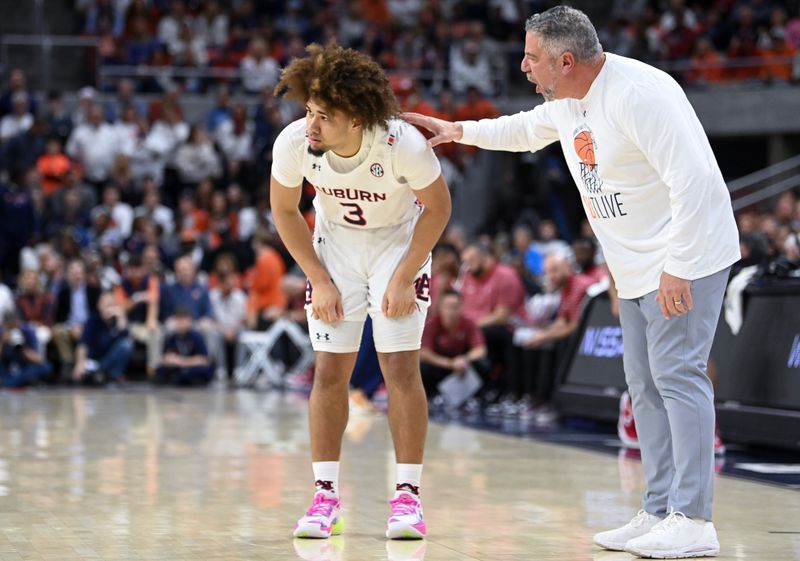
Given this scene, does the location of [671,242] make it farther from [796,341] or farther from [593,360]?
[593,360]

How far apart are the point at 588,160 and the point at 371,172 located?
2.79ft

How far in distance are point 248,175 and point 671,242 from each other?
14133 millimetres

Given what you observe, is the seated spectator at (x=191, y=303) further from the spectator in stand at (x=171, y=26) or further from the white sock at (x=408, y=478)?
the white sock at (x=408, y=478)

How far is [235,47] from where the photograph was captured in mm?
20703

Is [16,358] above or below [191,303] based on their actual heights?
below

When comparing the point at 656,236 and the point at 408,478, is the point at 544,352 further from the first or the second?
the point at 656,236

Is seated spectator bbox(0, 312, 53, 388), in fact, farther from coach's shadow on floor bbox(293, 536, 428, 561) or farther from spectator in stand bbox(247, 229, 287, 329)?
coach's shadow on floor bbox(293, 536, 428, 561)

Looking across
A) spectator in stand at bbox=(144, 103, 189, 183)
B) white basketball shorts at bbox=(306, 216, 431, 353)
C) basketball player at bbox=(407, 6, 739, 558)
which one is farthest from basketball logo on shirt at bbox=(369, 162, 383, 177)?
spectator in stand at bbox=(144, 103, 189, 183)

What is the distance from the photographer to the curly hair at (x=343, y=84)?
16.3 ft

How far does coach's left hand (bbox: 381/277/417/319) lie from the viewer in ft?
17.0

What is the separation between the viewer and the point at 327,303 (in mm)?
5250

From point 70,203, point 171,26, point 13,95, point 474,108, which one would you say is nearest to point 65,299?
point 70,203

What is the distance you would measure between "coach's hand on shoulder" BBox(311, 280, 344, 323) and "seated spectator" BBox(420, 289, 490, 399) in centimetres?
646

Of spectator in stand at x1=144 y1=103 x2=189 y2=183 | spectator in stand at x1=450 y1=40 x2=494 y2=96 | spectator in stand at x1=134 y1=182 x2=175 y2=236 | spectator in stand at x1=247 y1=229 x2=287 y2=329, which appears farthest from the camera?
spectator in stand at x1=450 y1=40 x2=494 y2=96
